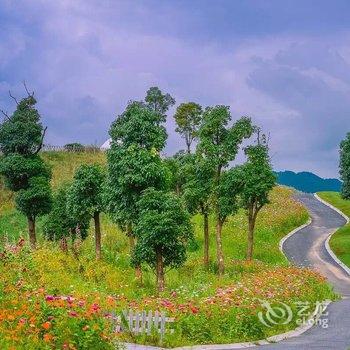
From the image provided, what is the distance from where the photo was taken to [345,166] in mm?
55406

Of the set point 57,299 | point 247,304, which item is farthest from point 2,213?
point 57,299

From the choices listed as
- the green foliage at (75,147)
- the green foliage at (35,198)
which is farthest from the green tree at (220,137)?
the green foliage at (75,147)

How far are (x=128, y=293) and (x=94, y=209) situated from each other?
361 inches

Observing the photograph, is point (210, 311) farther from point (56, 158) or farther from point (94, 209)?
point (56, 158)

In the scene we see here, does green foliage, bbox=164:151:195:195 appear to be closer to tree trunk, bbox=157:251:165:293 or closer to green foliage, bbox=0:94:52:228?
tree trunk, bbox=157:251:165:293

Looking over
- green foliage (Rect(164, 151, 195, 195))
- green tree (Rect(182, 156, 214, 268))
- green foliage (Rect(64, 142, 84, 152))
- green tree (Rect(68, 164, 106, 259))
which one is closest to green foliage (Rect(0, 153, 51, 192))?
green tree (Rect(68, 164, 106, 259))

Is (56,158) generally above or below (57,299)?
above

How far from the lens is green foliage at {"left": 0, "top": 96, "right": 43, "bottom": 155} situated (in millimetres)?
41062

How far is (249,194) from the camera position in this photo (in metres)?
36.9

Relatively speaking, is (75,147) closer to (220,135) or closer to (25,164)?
(25,164)

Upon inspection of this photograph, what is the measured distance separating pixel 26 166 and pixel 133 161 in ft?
51.9

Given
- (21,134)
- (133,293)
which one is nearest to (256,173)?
(133,293)

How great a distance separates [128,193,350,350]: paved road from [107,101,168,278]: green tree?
10.4 m

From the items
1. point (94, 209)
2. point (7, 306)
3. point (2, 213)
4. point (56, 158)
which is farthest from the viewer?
point (56, 158)
